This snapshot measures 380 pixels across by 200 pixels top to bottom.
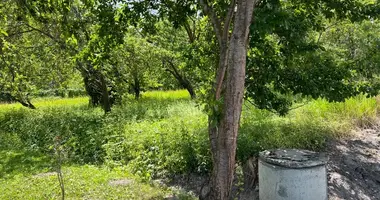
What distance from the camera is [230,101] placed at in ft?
8.48

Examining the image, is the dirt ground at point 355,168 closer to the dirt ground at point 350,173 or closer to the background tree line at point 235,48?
the dirt ground at point 350,173

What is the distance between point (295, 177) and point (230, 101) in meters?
1.01

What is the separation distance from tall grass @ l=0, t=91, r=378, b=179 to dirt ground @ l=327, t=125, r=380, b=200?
0.23 metres

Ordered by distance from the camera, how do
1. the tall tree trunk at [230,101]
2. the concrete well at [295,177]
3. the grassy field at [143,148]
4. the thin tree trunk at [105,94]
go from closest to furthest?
the tall tree trunk at [230,101] → the concrete well at [295,177] → the grassy field at [143,148] → the thin tree trunk at [105,94]

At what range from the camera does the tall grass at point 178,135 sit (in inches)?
186

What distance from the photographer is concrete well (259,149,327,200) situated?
2.97 metres

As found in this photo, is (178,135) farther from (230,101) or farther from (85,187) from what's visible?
(230,101)

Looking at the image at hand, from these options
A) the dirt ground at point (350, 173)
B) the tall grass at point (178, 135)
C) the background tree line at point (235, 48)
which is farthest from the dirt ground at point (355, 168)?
the background tree line at point (235, 48)

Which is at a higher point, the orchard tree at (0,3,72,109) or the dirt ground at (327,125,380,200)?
the orchard tree at (0,3,72,109)

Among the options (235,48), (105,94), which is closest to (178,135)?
(235,48)

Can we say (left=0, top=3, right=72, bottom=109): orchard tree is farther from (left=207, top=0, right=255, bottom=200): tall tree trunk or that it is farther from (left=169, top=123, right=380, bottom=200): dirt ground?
(left=207, top=0, right=255, bottom=200): tall tree trunk

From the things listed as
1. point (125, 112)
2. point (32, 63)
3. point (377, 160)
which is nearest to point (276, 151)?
point (377, 160)

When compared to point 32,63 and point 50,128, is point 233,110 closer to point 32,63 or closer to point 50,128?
point 50,128

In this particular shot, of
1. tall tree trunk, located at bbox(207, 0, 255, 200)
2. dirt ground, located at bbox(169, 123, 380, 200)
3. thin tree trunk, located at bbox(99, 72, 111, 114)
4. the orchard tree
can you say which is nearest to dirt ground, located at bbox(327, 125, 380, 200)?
dirt ground, located at bbox(169, 123, 380, 200)
